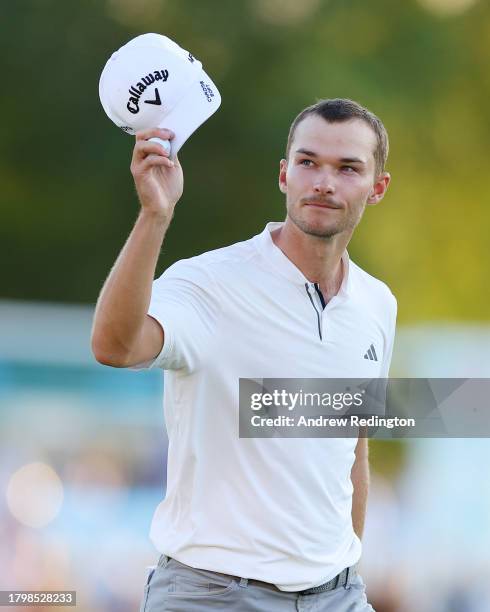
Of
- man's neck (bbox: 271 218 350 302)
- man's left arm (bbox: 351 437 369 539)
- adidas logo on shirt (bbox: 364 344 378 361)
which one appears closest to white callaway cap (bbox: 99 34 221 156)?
man's neck (bbox: 271 218 350 302)

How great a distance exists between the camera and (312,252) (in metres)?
4.72

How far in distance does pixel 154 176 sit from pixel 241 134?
13971 mm

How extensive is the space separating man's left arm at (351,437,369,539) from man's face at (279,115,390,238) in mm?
959

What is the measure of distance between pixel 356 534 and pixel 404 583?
394 cm

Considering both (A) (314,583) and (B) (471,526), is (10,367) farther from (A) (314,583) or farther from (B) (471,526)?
(A) (314,583)

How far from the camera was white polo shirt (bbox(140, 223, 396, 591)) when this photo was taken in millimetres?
4273

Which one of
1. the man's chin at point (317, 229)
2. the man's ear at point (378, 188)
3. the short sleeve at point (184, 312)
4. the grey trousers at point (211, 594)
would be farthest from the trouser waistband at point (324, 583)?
the man's ear at point (378, 188)

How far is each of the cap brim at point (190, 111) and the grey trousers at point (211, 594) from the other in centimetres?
141

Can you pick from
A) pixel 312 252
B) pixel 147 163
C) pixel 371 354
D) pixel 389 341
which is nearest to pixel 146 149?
pixel 147 163

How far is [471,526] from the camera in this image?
358 inches

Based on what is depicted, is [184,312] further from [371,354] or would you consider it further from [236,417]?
[371,354]

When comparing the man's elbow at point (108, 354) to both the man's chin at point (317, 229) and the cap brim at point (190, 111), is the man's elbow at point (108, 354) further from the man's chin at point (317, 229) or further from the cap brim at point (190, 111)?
the man's chin at point (317, 229)

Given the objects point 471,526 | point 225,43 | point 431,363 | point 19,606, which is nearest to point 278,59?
point 225,43

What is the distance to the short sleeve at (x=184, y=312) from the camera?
4035 millimetres
